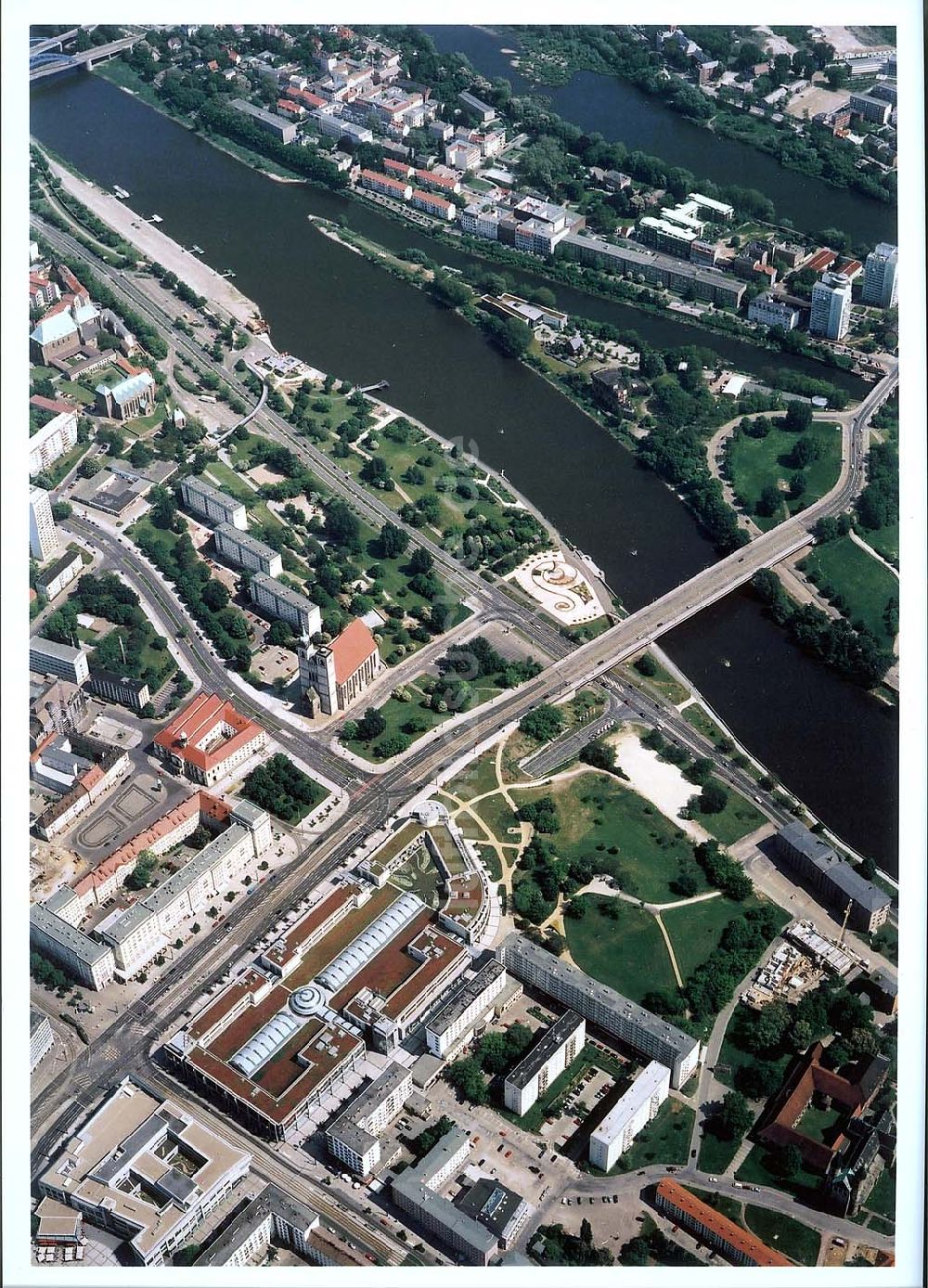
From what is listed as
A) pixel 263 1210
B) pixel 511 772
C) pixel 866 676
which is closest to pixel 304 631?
pixel 511 772

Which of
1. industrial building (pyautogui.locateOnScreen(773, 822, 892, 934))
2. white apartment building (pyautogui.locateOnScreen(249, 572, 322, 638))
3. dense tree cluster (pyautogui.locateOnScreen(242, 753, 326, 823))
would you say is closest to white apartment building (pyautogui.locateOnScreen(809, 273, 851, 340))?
white apartment building (pyautogui.locateOnScreen(249, 572, 322, 638))

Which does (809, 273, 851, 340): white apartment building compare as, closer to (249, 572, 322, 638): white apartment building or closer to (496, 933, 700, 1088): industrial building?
(249, 572, 322, 638): white apartment building

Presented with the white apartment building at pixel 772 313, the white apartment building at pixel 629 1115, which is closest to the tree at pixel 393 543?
the white apartment building at pixel 772 313

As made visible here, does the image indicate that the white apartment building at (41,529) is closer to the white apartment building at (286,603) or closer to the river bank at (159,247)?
the white apartment building at (286,603)

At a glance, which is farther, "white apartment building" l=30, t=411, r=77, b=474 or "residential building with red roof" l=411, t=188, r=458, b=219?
"residential building with red roof" l=411, t=188, r=458, b=219

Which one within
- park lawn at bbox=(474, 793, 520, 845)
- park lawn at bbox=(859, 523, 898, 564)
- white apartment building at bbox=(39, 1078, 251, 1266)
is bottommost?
white apartment building at bbox=(39, 1078, 251, 1266)

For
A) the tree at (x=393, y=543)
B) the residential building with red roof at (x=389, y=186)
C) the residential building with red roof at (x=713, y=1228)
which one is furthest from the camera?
the residential building with red roof at (x=389, y=186)

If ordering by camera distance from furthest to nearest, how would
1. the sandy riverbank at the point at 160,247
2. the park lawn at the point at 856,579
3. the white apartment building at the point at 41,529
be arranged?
the sandy riverbank at the point at 160,247 → the park lawn at the point at 856,579 → the white apartment building at the point at 41,529
